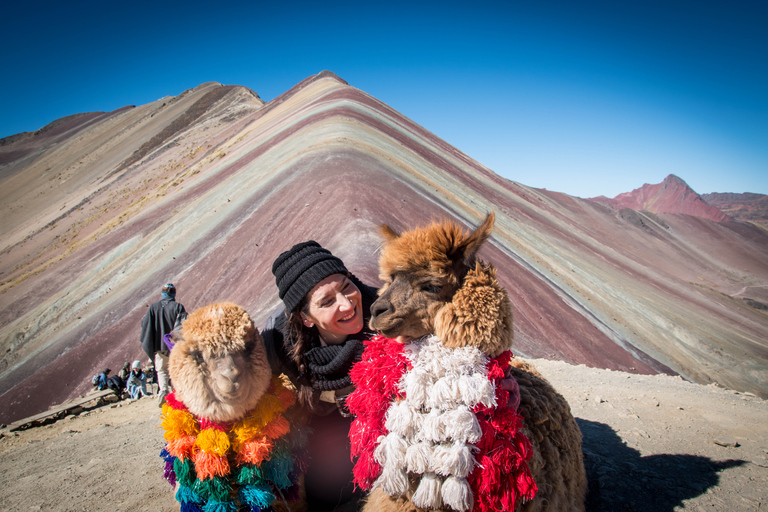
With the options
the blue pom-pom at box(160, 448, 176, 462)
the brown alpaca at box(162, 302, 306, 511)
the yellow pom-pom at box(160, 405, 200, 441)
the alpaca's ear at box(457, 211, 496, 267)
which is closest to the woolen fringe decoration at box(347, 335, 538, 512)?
the alpaca's ear at box(457, 211, 496, 267)

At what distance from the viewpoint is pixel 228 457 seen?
1973mm

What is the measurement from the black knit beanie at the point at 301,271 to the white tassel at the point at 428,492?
114 centimetres

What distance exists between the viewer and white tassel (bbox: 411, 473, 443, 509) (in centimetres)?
166

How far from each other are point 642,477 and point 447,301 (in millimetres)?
2140

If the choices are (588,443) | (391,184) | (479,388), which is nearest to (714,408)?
(588,443)

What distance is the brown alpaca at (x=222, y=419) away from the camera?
6.25 feet

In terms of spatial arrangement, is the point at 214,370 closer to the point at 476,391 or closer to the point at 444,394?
the point at 444,394

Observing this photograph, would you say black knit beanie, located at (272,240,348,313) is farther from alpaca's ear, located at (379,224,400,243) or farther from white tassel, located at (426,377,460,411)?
white tassel, located at (426,377,460,411)

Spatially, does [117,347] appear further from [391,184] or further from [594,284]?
[594,284]

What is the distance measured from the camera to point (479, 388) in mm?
1609

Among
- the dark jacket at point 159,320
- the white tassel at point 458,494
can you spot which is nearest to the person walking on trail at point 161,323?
the dark jacket at point 159,320

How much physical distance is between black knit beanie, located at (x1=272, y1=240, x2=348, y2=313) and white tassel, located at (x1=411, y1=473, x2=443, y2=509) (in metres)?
1.14

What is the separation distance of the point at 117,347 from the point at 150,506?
728 cm

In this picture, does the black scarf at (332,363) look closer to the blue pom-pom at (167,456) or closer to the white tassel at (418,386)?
the white tassel at (418,386)
